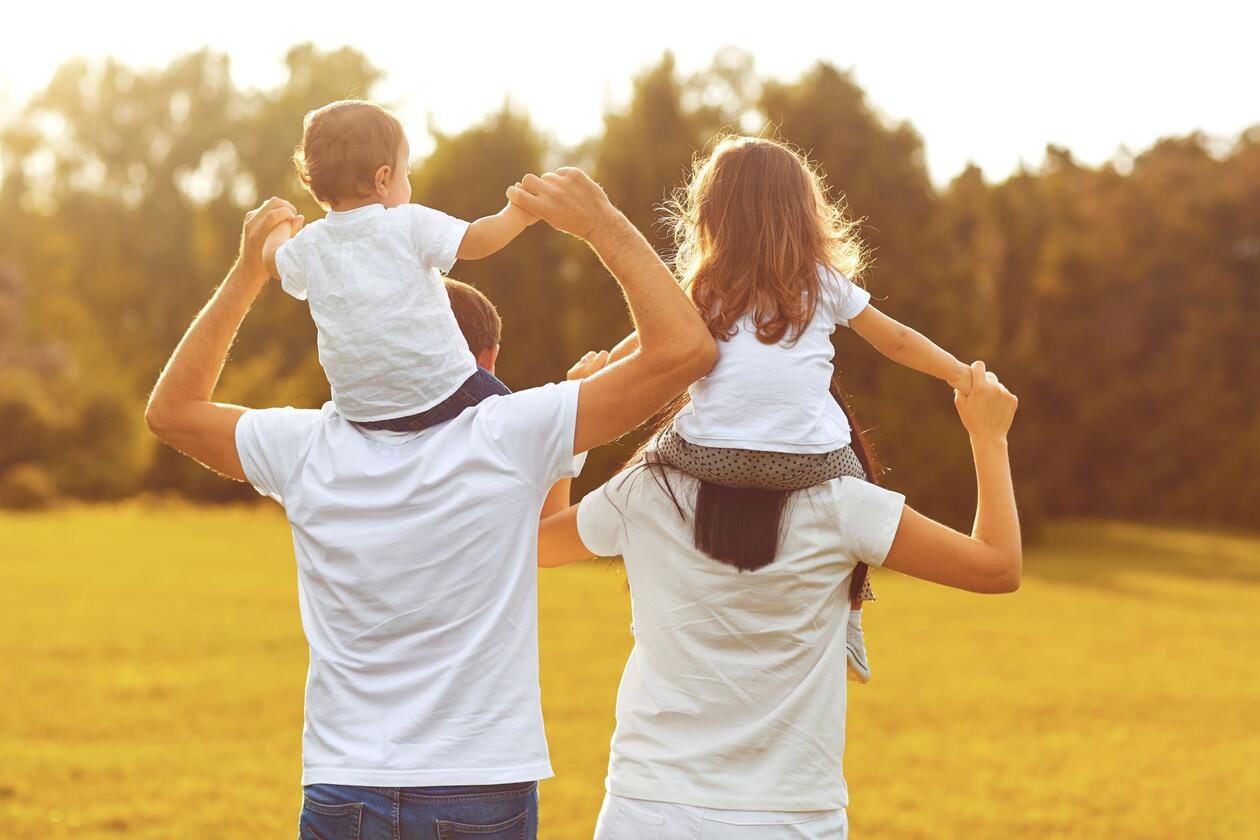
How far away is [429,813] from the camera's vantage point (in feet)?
7.55

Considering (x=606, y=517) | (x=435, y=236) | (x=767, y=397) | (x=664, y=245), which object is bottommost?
(x=606, y=517)

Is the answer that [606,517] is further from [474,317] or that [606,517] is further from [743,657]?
[474,317]

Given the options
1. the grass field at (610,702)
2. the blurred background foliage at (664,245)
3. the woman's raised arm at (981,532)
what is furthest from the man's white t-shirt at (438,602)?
the blurred background foliage at (664,245)

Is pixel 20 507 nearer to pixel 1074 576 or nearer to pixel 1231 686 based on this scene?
pixel 1074 576

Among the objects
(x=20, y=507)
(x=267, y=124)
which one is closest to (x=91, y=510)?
(x=20, y=507)

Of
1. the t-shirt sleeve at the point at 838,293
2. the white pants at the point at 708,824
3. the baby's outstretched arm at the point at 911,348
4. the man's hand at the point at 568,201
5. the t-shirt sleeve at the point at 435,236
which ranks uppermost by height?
the man's hand at the point at 568,201

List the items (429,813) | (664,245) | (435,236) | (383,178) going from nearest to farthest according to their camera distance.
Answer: (429,813) < (435,236) < (383,178) < (664,245)

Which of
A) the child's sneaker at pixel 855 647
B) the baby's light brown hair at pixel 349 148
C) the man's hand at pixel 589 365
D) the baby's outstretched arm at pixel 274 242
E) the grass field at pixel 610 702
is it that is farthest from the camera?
the grass field at pixel 610 702

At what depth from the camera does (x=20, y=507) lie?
29812 mm

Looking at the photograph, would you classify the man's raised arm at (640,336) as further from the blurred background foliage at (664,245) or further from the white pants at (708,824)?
the blurred background foliage at (664,245)

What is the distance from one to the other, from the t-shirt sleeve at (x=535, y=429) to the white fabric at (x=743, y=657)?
30cm

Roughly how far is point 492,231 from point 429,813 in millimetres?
964

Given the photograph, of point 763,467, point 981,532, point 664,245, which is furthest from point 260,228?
point 664,245

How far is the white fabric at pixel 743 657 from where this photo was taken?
2.50 metres
